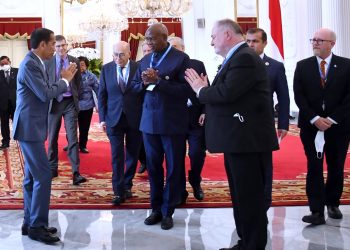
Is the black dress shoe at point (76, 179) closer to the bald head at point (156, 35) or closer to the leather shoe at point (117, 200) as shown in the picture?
the leather shoe at point (117, 200)

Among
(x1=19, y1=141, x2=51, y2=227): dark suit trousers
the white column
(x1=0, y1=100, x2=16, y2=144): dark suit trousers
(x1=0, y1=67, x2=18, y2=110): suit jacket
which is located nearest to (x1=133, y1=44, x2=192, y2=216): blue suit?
(x1=19, y1=141, x2=51, y2=227): dark suit trousers

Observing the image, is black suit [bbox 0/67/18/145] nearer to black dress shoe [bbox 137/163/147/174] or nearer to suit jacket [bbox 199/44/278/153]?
black dress shoe [bbox 137/163/147/174]

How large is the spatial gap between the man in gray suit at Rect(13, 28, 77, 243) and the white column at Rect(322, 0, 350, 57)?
704cm

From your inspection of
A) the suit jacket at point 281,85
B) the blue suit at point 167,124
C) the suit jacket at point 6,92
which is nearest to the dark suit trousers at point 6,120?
the suit jacket at point 6,92

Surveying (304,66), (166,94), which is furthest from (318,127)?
(166,94)

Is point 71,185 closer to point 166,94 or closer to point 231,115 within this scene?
point 166,94

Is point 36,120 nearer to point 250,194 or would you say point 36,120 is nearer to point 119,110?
point 119,110

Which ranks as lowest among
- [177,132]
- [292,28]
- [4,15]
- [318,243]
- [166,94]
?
[318,243]

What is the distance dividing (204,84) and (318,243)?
1.48 m

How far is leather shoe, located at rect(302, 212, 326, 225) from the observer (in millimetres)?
4477

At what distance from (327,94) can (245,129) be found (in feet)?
4.63

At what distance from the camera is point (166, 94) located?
4449 millimetres

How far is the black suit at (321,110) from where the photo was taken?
176 inches

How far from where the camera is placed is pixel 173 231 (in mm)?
Result: 4367
